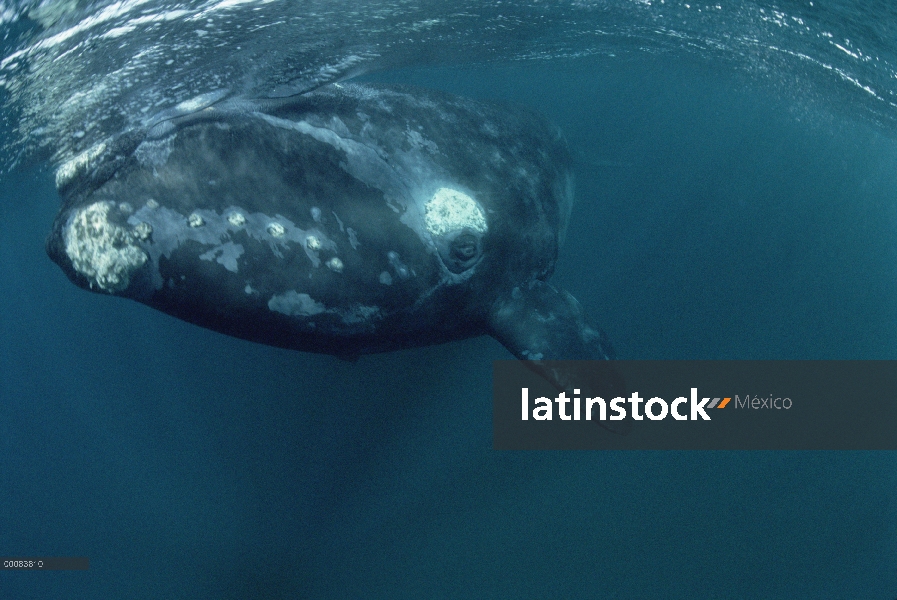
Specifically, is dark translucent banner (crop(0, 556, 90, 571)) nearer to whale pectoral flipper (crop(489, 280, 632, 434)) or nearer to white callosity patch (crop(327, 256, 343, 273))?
white callosity patch (crop(327, 256, 343, 273))

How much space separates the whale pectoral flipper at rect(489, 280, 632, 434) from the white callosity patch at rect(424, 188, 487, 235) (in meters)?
1.08

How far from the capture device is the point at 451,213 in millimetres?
5188

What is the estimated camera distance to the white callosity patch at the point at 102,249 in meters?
4.02

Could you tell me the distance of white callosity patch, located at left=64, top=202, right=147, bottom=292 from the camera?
4.02 m

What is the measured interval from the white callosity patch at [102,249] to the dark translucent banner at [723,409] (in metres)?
7.92

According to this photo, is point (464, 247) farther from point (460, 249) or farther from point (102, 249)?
point (102, 249)

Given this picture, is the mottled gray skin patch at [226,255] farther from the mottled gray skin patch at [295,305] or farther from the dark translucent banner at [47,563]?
the dark translucent banner at [47,563]

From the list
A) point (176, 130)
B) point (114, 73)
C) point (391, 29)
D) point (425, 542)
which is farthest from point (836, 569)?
point (114, 73)

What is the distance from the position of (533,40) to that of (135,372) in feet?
55.6

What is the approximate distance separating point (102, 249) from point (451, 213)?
319 centimetres

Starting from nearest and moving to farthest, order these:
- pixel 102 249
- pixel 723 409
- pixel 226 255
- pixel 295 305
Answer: pixel 102 249
pixel 226 255
pixel 295 305
pixel 723 409

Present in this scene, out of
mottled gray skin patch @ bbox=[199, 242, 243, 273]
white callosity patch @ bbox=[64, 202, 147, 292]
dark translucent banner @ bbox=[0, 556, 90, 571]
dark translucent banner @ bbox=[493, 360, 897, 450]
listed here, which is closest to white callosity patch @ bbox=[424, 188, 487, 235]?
mottled gray skin patch @ bbox=[199, 242, 243, 273]

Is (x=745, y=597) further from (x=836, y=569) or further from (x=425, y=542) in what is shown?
(x=425, y=542)

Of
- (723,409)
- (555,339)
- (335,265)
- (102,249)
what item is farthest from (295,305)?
(723,409)
